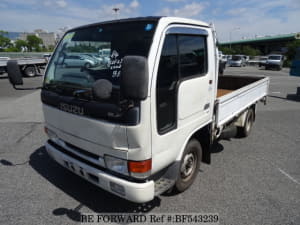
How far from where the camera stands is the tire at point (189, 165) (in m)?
2.71

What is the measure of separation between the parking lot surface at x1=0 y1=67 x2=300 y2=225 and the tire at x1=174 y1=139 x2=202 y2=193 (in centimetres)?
14

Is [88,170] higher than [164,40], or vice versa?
[164,40]

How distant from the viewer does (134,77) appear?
1.59 meters

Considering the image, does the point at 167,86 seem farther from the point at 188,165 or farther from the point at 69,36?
the point at 69,36

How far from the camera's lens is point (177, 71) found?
2295 mm

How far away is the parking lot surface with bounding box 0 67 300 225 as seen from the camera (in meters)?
2.50

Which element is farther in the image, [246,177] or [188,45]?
[246,177]

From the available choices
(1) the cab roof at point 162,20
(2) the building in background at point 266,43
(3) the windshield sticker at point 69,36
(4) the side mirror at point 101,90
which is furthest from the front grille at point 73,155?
(2) the building in background at point 266,43

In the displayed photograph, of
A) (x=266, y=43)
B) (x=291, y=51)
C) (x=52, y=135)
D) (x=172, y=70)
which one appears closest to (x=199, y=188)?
(x=172, y=70)

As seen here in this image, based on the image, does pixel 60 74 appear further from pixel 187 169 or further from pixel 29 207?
pixel 187 169

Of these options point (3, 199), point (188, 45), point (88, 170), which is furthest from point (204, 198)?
point (3, 199)

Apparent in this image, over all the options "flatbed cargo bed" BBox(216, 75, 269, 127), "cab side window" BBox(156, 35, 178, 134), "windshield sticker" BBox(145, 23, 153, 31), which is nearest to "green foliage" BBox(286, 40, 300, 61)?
"flatbed cargo bed" BBox(216, 75, 269, 127)

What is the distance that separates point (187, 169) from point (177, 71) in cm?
141

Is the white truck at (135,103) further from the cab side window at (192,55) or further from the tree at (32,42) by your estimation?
the tree at (32,42)
